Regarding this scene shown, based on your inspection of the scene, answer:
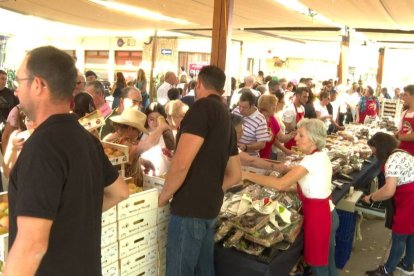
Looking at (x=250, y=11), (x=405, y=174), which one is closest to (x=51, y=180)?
(x=405, y=174)

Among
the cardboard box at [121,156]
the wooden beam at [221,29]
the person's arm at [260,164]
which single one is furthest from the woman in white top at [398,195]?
the cardboard box at [121,156]

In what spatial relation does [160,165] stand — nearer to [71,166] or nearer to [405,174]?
[71,166]

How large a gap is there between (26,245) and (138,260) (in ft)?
3.91

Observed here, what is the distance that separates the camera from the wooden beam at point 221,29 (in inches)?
139

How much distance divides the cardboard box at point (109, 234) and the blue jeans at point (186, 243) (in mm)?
320

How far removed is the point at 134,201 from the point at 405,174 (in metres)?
2.50

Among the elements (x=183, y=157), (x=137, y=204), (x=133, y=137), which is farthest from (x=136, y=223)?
(x=133, y=137)

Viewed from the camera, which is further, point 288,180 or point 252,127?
point 252,127

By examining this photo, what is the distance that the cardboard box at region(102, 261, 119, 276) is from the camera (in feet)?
6.49

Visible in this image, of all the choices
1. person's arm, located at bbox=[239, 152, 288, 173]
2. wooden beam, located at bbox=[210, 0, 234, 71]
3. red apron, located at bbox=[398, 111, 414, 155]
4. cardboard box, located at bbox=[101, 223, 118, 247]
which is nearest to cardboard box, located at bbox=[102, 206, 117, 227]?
cardboard box, located at bbox=[101, 223, 118, 247]

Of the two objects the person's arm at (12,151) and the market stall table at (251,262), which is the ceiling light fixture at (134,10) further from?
the market stall table at (251,262)

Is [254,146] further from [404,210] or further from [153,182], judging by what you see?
[153,182]

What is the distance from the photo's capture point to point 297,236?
2588 millimetres

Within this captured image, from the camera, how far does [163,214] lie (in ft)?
7.56
